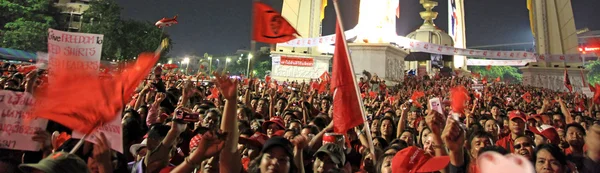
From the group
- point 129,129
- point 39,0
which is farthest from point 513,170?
point 39,0

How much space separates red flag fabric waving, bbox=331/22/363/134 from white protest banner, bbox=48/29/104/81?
2.82m

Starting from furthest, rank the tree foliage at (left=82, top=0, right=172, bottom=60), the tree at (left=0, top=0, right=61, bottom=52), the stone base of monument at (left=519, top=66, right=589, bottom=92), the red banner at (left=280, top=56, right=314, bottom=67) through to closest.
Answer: the tree foliage at (left=82, top=0, right=172, bottom=60)
the tree at (left=0, top=0, right=61, bottom=52)
the stone base of monument at (left=519, top=66, right=589, bottom=92)
the red banner at (left=280, top=56, right=314, bottom=67)

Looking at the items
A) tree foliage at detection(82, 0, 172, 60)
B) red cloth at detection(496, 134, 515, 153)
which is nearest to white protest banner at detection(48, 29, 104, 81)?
red cloth at detection(496, 134, 515, 153)

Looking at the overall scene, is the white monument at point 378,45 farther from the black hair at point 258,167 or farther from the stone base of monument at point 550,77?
the black hair at point 258,167

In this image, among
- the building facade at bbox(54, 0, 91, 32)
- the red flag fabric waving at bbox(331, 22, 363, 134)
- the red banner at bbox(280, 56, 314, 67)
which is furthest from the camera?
the building facade at bbox(54, 0, 91, 32)

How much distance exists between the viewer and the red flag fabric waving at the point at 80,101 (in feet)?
10.8

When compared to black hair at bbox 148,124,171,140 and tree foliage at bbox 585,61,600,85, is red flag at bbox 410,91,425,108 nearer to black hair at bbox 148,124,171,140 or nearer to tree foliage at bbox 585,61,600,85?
black hair at bbox 148,124,171,140

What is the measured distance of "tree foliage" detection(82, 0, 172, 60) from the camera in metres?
39.7

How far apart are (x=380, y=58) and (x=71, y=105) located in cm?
1880

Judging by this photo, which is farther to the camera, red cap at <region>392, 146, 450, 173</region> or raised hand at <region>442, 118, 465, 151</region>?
raised hand at <region>442, 118, 465, 151</region>

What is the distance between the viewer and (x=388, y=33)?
79.7ft

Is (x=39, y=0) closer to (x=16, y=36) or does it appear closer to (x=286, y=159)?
(x=16, y=36)

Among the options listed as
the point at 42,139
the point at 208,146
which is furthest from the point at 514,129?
the point at 42,139

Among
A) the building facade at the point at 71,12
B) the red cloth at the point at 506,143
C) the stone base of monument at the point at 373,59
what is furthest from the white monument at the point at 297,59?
the building facade at the point at 71,12
